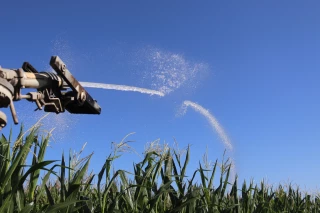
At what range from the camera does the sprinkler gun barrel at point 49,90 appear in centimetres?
418

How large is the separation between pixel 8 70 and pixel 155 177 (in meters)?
2.05

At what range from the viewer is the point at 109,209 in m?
3.99

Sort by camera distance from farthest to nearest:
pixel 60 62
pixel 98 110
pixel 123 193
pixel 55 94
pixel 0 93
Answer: pixel 98 110, pixel 55 94, pixel 60 62, pixel 123 193, pixel 0 93

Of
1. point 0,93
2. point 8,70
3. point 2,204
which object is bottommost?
point 2,204

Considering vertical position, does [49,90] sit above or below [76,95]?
below

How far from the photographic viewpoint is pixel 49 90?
5379 millimetres

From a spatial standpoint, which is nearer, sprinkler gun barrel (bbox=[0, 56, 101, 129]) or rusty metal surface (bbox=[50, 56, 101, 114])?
sprinkler gun barrel (bbox=[0, 56, 101, 129])

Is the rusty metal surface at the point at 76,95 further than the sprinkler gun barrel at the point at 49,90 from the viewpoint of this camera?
Yes

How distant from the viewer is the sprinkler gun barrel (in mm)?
4181

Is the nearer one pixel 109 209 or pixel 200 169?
pixel 109 209

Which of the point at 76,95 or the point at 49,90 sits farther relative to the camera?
the point at 76,95

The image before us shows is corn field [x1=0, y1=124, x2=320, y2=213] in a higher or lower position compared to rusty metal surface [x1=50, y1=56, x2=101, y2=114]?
lower

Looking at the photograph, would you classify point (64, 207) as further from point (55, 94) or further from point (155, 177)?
point (55, 94)

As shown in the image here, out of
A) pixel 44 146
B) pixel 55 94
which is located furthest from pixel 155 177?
pixel 55 94
